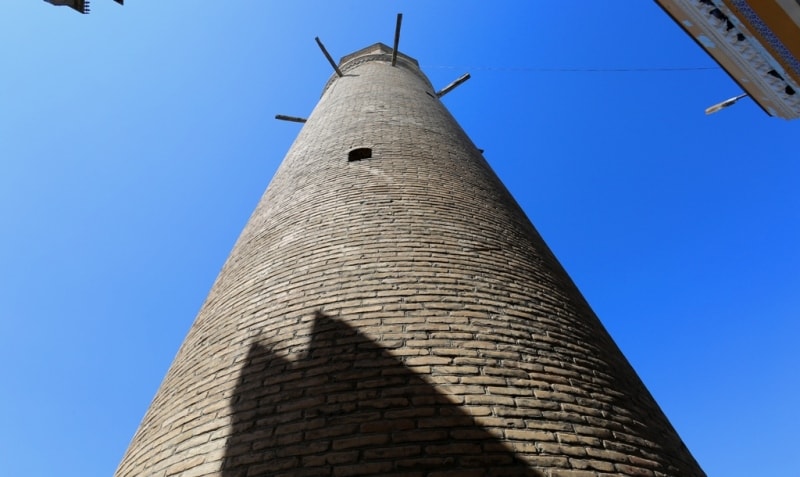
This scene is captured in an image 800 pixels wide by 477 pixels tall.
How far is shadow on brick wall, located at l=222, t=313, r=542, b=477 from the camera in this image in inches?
65.3

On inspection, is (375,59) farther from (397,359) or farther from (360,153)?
(397,359)

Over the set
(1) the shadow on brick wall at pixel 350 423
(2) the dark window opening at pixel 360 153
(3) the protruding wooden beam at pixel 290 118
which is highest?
(3) the protruding wooden beam at pixel 290 118

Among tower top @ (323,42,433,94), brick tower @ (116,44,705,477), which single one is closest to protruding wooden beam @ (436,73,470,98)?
tower top @ (323,42,433,94)

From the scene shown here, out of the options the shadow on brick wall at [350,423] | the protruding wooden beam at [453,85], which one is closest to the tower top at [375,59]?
the protruding wooden beam at [453,85]

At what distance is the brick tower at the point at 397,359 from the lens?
5.74ft

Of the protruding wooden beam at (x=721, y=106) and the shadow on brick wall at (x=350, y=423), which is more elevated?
the protruding wooden beam at (x=721, y=106)

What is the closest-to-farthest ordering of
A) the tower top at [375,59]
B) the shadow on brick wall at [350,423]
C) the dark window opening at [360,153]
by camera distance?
1. the shadow on brick wall at [350,423]
2. the dark window opening at [360,153]
3. the tower top at [375,59]

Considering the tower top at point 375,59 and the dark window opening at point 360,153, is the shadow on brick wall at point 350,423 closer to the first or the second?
the dark window opening at point 360,153

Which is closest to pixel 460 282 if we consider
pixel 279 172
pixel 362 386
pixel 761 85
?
pixel 362 386

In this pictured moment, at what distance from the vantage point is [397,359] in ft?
6.64

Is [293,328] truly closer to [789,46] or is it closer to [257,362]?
[257,362]

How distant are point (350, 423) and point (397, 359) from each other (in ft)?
1.10

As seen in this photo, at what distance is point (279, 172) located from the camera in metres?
4.45

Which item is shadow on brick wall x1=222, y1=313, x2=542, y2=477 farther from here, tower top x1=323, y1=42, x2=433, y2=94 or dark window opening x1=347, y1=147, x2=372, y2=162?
tower top x1=323, y1=42, x2=433, y2=94
